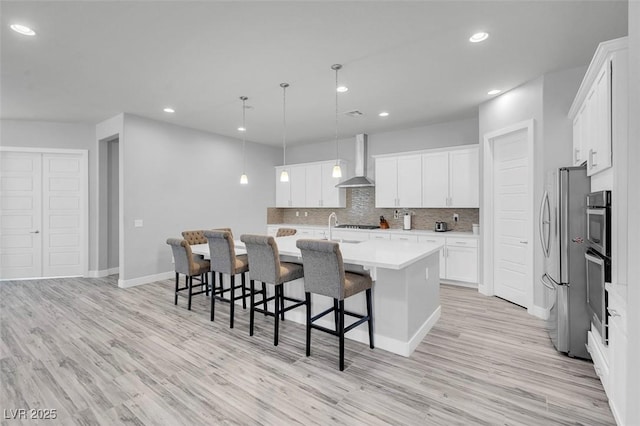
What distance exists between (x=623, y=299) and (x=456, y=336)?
1660 mm

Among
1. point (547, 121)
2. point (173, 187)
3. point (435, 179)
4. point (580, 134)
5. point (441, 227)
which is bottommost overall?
point (441, 227)

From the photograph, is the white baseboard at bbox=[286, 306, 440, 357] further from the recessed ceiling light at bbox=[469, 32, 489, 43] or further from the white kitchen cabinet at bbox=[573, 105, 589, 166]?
the recessed ceiling light at bbox=[469, 32, 489, 43]

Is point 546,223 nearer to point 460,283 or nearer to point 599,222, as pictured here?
point 599,222

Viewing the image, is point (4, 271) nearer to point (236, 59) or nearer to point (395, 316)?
point (236, 59)

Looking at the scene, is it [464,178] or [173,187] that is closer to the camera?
[464,178]

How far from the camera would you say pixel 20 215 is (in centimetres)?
571

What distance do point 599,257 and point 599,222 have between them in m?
0.26

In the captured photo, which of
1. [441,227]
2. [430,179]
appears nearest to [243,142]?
[430,179]

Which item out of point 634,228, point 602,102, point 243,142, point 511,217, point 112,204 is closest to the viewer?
point 634,228

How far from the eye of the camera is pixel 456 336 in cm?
317

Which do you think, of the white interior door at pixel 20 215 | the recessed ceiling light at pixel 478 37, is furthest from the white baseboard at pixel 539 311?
the white interior door at pixel 20 215

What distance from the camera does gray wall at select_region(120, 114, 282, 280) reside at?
5.25 meters

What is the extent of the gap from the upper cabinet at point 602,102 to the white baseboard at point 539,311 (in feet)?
5.97

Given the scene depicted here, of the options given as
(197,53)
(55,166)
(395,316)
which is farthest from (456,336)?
(55,166)
